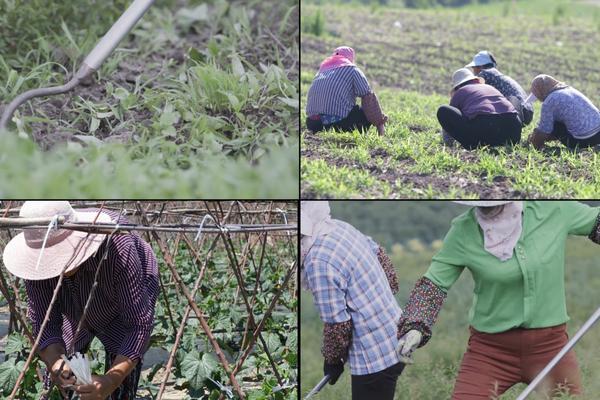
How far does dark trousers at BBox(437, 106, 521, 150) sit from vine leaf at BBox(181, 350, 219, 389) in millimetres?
1348

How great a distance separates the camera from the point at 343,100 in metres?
4.39

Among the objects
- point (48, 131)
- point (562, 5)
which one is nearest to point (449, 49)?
point (562, 5)

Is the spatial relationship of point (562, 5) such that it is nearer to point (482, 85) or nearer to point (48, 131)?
point (482, 85)

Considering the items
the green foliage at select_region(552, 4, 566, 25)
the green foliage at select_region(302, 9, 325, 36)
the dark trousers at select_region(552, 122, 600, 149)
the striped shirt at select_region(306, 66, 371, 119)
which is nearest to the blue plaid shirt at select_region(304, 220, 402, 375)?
the striped shirt at select_region(306, 66, 371, 119)

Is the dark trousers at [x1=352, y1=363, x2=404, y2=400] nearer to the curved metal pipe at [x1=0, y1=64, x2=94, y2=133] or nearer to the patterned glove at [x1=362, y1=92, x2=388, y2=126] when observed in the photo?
the patterned glove at [x1=362, y1=92, x2=388, y2=126]

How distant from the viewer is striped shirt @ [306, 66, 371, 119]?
14.4 ft

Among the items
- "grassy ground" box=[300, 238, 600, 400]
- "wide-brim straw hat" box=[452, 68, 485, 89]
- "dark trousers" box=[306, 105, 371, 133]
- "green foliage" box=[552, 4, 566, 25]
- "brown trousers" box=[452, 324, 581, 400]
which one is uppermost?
"wide-brim straw hat" box=[452, 68, 485, 89]

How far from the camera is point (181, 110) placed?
442cm

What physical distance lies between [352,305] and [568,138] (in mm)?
1454

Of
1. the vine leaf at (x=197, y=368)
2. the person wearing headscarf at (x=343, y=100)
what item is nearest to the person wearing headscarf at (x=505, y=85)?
the person wearing headscarf at (x=343, y=100)

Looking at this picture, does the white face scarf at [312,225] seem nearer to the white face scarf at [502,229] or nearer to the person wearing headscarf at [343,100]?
the white face scarf at [502,229]

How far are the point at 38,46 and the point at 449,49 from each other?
2.98 metres

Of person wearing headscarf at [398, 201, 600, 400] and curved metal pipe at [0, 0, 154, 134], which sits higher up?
curved metal pipe at [0, 0, 154, 134]

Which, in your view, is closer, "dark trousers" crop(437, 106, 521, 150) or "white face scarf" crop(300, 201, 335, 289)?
"white face scarf" crop(300, 201, 335, 289)
